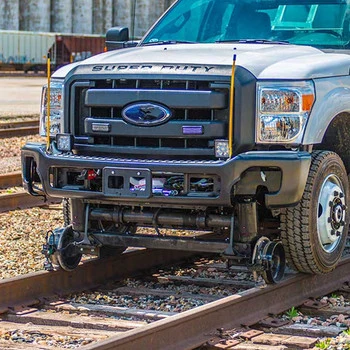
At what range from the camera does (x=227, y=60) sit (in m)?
6.89

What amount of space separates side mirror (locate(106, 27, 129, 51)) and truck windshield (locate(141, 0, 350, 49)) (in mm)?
175

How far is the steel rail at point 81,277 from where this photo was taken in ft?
21.8

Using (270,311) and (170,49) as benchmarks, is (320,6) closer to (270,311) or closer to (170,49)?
(170,49)

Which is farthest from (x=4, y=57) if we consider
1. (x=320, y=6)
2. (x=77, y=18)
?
(x=320, y=6)

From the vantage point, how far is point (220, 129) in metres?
6.66

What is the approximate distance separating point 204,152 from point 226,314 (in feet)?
3.72

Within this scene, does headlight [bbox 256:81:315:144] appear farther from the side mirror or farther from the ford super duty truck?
the side mirror

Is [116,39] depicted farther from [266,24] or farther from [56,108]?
[56,108]

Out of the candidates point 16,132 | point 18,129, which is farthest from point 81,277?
point 18,129

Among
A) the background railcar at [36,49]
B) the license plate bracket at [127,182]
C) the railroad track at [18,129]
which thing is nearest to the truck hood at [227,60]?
the license plate bracket at [127,182]

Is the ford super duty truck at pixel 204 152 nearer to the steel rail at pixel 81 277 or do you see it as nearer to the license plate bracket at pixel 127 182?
the license plate bracket at pixel 127 182

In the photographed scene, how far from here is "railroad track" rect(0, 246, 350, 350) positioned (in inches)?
226

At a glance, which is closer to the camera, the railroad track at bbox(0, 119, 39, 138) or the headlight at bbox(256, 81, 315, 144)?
the headlight at bbox(256, 81, 315, 144)

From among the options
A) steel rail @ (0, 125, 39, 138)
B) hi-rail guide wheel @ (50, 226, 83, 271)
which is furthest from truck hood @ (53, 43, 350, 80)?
steel rail @ (0, 125, 39, 138)
